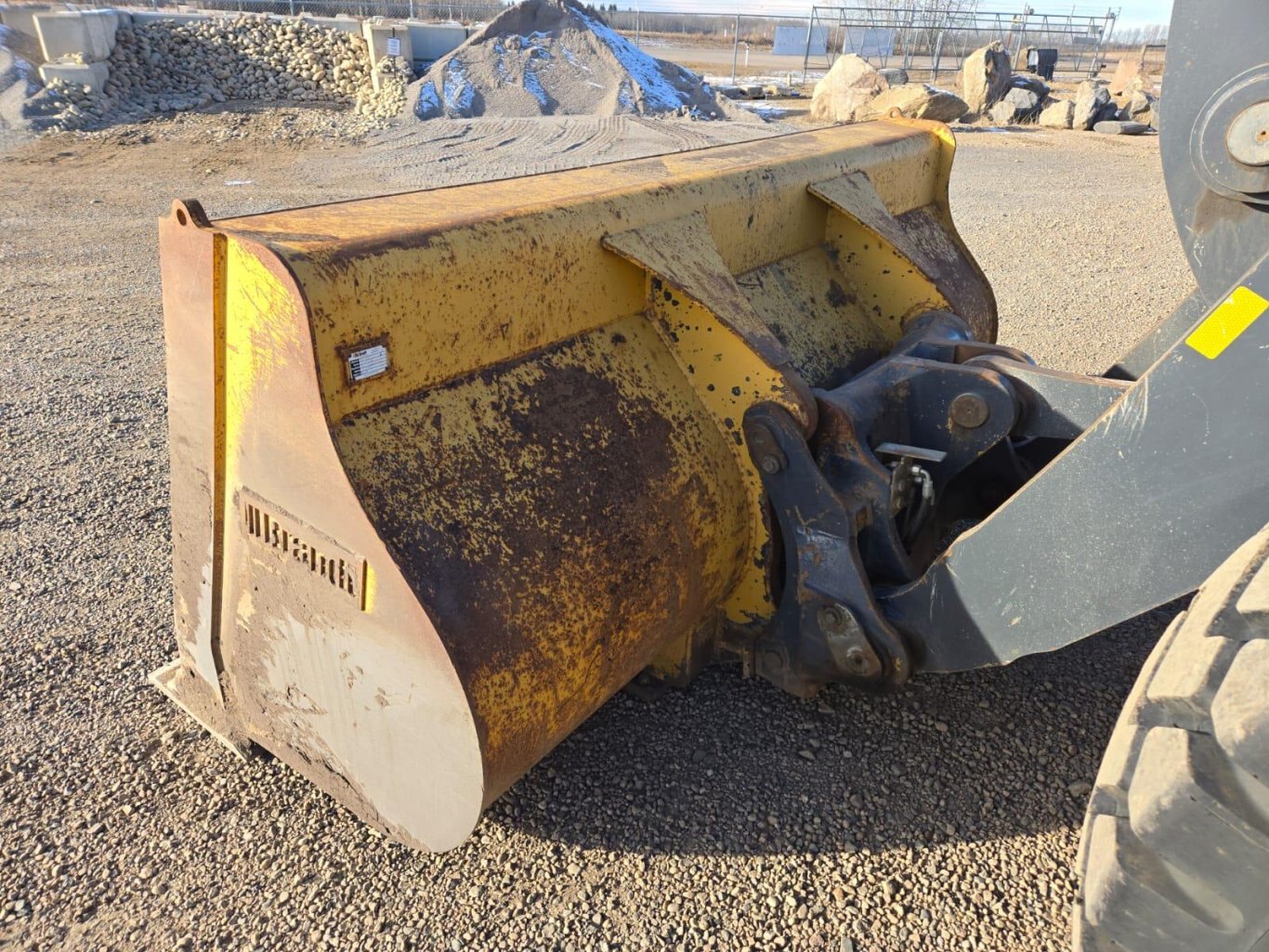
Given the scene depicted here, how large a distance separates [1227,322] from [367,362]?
139 cm

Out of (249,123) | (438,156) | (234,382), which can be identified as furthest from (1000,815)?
(249,123)

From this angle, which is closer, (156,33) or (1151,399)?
(1151,399)

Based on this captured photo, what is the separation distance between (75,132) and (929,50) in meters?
22.7

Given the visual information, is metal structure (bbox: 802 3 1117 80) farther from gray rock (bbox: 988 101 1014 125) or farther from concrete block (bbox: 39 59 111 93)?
concrete block (bbox: 39 59 111 93)

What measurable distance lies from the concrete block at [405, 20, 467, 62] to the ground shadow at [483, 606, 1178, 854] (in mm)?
16076

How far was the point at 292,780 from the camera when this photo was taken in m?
2.27

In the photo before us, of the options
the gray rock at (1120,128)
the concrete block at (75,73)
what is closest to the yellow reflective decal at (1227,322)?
the concrete block at (75,73)

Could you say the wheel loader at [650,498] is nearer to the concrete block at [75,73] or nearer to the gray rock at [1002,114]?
the concrete block at [75,73]

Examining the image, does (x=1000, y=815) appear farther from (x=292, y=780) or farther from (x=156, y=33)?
(x=156, y=33)

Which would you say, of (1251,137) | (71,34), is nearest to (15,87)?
(71,34)

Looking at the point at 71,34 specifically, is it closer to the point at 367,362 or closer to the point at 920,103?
the point at 920,103

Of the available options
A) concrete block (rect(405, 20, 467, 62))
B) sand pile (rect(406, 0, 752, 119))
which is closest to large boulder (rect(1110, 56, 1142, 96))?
sand pile (rect(406, 0, 752, 119))

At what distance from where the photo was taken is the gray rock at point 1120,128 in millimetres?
15984

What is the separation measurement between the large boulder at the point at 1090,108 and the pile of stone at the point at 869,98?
2.14 meters
